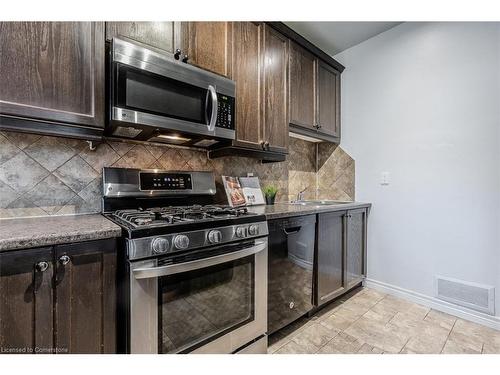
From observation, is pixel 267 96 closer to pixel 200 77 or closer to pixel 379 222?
pixel 200 77

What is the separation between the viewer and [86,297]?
0.96 metres

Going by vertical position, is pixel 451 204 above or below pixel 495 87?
below

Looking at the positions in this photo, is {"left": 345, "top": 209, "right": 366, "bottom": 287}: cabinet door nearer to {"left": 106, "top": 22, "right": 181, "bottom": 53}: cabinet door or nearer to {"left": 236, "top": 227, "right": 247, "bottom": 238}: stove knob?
{"left": 236, "top": 227, "right": 247, "bottom": 238}: stove knob

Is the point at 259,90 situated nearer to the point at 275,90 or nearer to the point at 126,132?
the point at 275,90

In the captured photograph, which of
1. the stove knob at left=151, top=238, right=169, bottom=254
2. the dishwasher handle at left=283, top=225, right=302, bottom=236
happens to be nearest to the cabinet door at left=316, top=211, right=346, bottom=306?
the dishwasher handle at left=283, top=225, right=302, bottom=236

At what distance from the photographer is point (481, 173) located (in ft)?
6.17

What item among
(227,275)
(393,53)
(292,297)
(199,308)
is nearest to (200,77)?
(227,275)

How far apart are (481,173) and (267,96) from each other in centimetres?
177

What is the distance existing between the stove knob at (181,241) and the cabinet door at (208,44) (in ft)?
3.62

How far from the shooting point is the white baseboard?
1.84 m

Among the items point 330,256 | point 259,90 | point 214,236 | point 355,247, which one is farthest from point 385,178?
point 214,236

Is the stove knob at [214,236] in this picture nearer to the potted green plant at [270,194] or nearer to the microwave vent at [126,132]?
the microwave vent at [126,132]

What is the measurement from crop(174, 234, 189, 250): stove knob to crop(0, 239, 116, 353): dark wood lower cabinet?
0.81 feet

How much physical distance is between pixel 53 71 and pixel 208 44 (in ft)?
2.98
